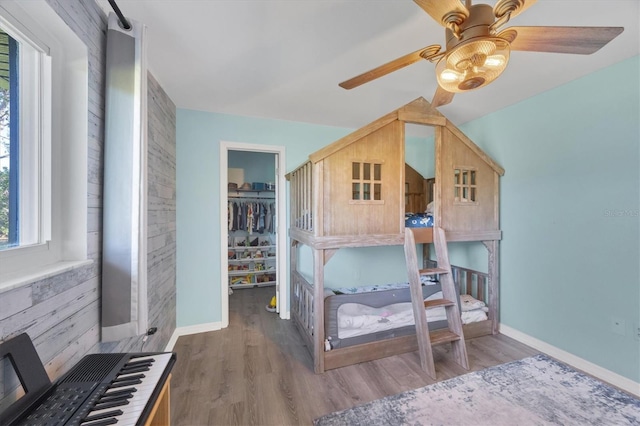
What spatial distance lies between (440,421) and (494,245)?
1.95 meters

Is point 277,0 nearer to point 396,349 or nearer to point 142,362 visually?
point 142,362

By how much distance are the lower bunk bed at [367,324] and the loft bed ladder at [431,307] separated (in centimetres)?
23

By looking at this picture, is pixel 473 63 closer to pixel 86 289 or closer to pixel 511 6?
pixel 511 6

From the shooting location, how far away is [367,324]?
229cm

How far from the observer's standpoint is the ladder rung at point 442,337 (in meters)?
2.12

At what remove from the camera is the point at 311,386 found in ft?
6.37

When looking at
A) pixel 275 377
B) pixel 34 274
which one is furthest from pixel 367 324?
pixel 34 274

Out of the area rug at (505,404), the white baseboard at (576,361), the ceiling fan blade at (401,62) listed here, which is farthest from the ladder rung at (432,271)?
the ceiling fan blade at (401,62)

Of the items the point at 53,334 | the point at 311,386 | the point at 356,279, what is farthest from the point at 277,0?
the point at 356,279

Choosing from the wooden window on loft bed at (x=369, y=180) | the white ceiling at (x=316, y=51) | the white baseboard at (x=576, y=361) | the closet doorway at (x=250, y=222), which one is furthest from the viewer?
the closet doorway at (x=250, y=222)

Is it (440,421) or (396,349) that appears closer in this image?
(440,421)

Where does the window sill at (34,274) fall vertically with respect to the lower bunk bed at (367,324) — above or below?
above

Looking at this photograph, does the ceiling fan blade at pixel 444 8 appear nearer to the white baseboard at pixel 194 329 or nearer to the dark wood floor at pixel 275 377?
the dark wood floor at pixel 275 377

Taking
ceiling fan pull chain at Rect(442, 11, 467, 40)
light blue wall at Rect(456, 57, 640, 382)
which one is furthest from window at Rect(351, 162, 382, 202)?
light blue wall at Rect(456, 57, 640, 382)
